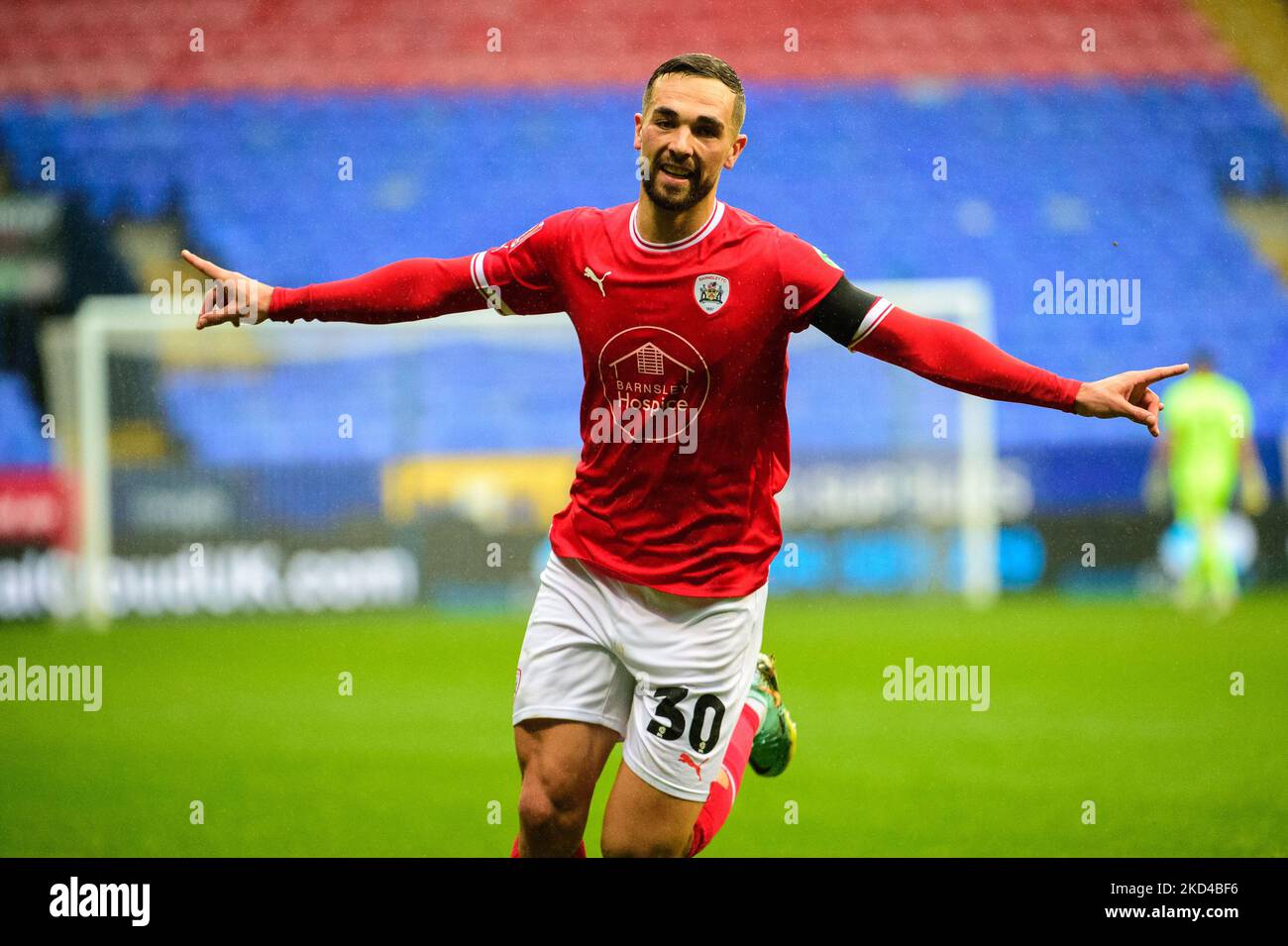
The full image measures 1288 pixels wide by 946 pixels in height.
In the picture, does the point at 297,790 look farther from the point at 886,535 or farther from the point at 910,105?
the point at 910,105

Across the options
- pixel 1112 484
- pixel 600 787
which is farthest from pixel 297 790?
pixel 1112 484

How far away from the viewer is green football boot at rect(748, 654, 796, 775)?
403cm

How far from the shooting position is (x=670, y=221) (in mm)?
3287

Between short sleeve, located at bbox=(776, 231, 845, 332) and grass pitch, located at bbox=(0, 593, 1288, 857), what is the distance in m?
2.02

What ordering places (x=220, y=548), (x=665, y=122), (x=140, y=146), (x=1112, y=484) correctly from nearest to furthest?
(x=665, y=122) < (x=220, y=548) < (x=1112, y=484) < (x=140, y=146)

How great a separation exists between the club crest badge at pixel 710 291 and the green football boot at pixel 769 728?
1.18 m

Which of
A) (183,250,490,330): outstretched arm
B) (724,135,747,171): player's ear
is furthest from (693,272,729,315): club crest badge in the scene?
(183,250,490,330): outstretched arm

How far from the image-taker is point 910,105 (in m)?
12.8

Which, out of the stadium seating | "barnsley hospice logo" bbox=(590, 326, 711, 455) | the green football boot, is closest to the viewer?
"barnsley hospice logo" bbox=(590, 326, 711, 455)

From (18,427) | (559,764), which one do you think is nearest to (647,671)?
(559,764)

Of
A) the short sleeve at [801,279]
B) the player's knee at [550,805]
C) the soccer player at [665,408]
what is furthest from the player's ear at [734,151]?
the player's knee at [550,805]

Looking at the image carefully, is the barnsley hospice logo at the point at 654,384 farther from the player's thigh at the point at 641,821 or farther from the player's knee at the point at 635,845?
the player's knee at the point at 635,845

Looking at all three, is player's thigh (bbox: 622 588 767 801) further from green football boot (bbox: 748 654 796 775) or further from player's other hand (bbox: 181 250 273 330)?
player's other hand (bbox: 181 250 273 330)
